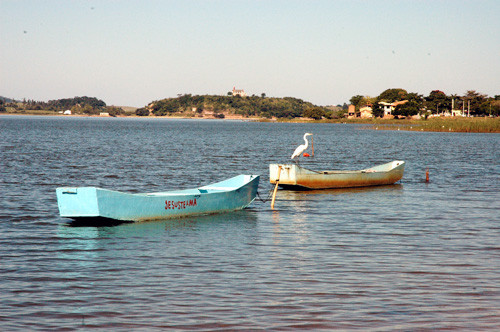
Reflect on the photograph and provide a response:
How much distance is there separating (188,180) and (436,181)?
53.1 feet

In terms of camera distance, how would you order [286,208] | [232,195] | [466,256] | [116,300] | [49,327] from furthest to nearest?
[286,208], [232,195], [466,256], [116,300], [49,327]

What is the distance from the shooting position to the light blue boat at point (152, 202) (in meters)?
19.9

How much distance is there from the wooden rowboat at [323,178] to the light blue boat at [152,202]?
18.9 ft

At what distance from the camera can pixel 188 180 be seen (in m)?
38.8

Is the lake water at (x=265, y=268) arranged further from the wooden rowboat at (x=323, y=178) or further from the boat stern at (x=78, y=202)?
the wooden rowboat at (x=323, y=178)

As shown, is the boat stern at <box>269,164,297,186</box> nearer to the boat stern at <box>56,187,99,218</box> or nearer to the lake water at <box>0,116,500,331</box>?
the lake water at <box>0,116,500,331</box>

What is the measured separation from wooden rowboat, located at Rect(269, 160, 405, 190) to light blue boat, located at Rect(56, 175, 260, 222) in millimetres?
5776

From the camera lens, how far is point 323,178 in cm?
3344

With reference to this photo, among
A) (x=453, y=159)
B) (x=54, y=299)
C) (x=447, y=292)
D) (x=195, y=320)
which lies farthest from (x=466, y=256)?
(x=453, y=159)

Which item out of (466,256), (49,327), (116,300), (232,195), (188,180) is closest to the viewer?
(49,327)

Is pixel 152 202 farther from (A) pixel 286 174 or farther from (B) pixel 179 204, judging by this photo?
(A) pixel 286 174

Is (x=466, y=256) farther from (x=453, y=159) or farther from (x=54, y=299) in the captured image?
(x=453, y=159)

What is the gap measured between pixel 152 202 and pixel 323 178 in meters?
14.0

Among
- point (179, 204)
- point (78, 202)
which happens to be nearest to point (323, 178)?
point (179, 204)
